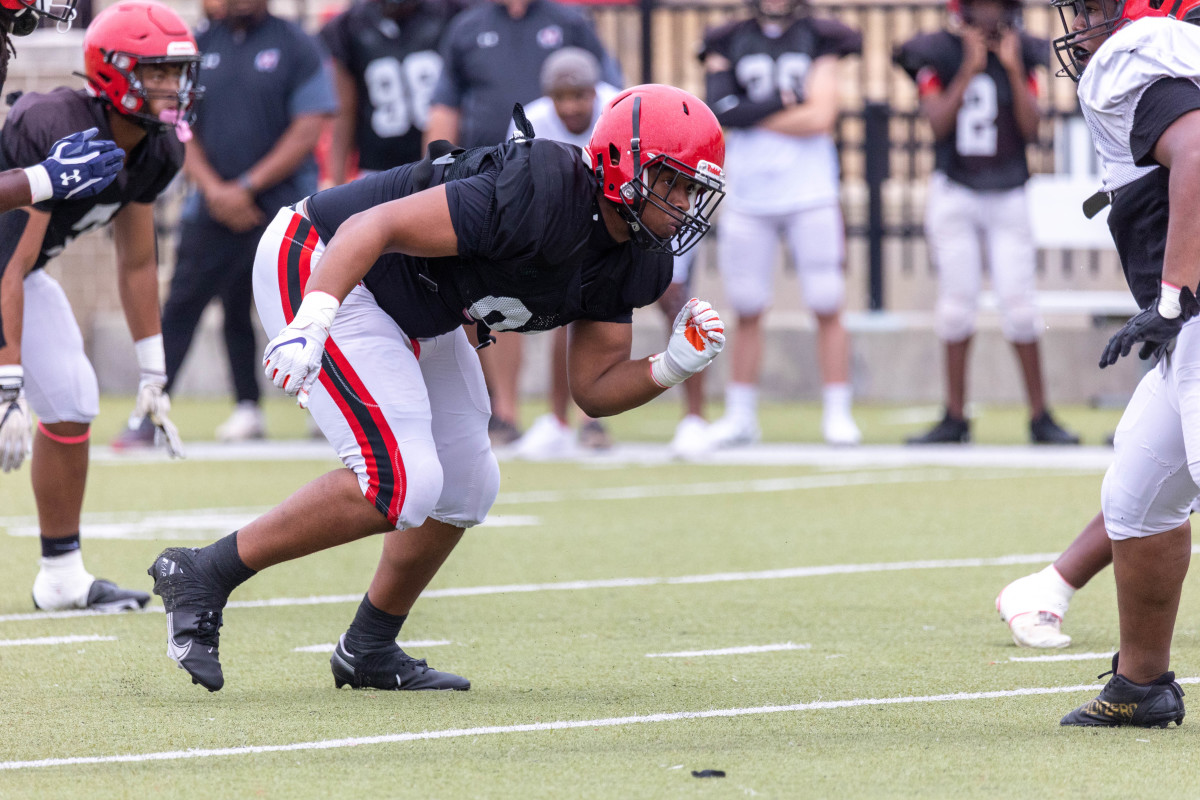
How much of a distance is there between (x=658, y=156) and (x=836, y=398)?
5962 mm

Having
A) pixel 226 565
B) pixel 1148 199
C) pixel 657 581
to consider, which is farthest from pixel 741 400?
pixel 1148 199

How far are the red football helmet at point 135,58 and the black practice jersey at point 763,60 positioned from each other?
4.72 m

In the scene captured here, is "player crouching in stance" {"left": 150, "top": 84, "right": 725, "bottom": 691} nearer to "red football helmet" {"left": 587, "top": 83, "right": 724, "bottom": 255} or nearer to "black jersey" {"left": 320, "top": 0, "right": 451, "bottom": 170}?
"red football helmet" {"left": 587, "top": 83, "right": 724, "bottom": 255}

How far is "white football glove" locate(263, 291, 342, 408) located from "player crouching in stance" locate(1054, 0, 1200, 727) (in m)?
1.64

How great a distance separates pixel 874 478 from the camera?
8938 millimetres

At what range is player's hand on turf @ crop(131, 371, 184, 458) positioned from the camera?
5.58 meters

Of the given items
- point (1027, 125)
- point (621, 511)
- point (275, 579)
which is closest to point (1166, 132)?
point (275, 579)

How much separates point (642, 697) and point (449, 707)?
1.50 feet

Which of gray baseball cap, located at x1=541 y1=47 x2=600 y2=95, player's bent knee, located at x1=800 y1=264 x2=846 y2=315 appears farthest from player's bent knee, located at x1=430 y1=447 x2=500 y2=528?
player's bent knee, located at x1=800 y1=264 x2=846 y2=315

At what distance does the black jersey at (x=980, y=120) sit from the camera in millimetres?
9852

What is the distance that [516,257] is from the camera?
4156 millimetres

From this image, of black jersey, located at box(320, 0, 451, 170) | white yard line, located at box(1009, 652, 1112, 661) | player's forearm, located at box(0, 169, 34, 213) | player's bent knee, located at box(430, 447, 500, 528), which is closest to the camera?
player's bent knee, located at box(430, 447, 500, 528)

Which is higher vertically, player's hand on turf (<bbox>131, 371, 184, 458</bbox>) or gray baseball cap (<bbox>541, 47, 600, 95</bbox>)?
gray baseball cap (<bbox>541, 47, 600, 95</bbox>)

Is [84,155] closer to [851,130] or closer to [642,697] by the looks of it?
[642,697]
